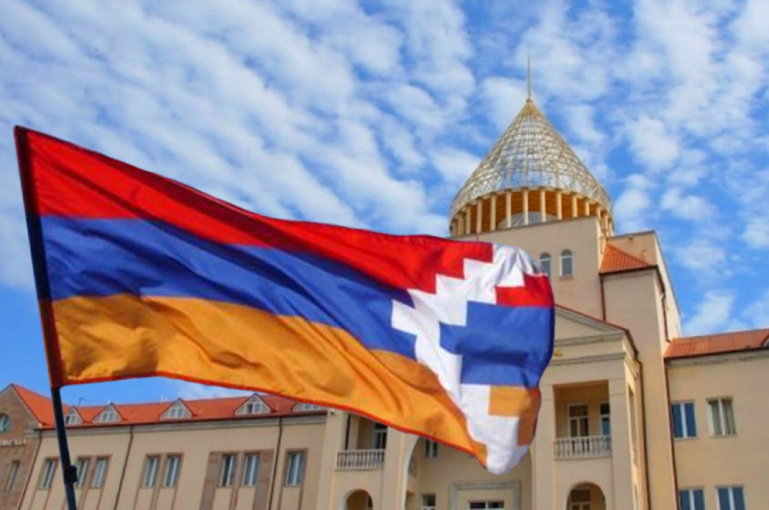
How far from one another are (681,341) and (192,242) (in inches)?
1287

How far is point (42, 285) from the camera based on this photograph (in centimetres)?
873

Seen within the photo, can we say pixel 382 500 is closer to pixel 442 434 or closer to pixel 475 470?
pixel 475 470

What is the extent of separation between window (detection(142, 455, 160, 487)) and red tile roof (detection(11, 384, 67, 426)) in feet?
29.5

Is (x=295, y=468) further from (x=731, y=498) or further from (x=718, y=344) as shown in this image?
(x=718, y=344)

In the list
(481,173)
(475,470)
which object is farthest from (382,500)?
(481,173)

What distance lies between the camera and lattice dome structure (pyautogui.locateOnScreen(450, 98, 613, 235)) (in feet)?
150

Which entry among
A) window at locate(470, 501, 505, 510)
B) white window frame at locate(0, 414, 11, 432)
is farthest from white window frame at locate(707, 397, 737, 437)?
white window frame at locate(0, 414, 11, 432)

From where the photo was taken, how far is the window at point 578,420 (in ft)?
115

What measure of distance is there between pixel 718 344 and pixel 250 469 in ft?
80.4

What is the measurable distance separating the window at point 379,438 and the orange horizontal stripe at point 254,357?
29.2 meters

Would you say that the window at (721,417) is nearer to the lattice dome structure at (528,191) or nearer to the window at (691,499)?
the window at (691,499)

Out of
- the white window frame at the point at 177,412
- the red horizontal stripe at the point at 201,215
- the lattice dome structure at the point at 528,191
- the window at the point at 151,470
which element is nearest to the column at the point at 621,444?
the lattice dome structure at the point at 528,191

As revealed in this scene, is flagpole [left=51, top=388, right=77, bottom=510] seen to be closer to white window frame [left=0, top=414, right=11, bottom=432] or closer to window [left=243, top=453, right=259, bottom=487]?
window [left=243, top=453, right=259, bottom=487]

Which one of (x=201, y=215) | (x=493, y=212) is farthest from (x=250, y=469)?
(x=201, y=215)
